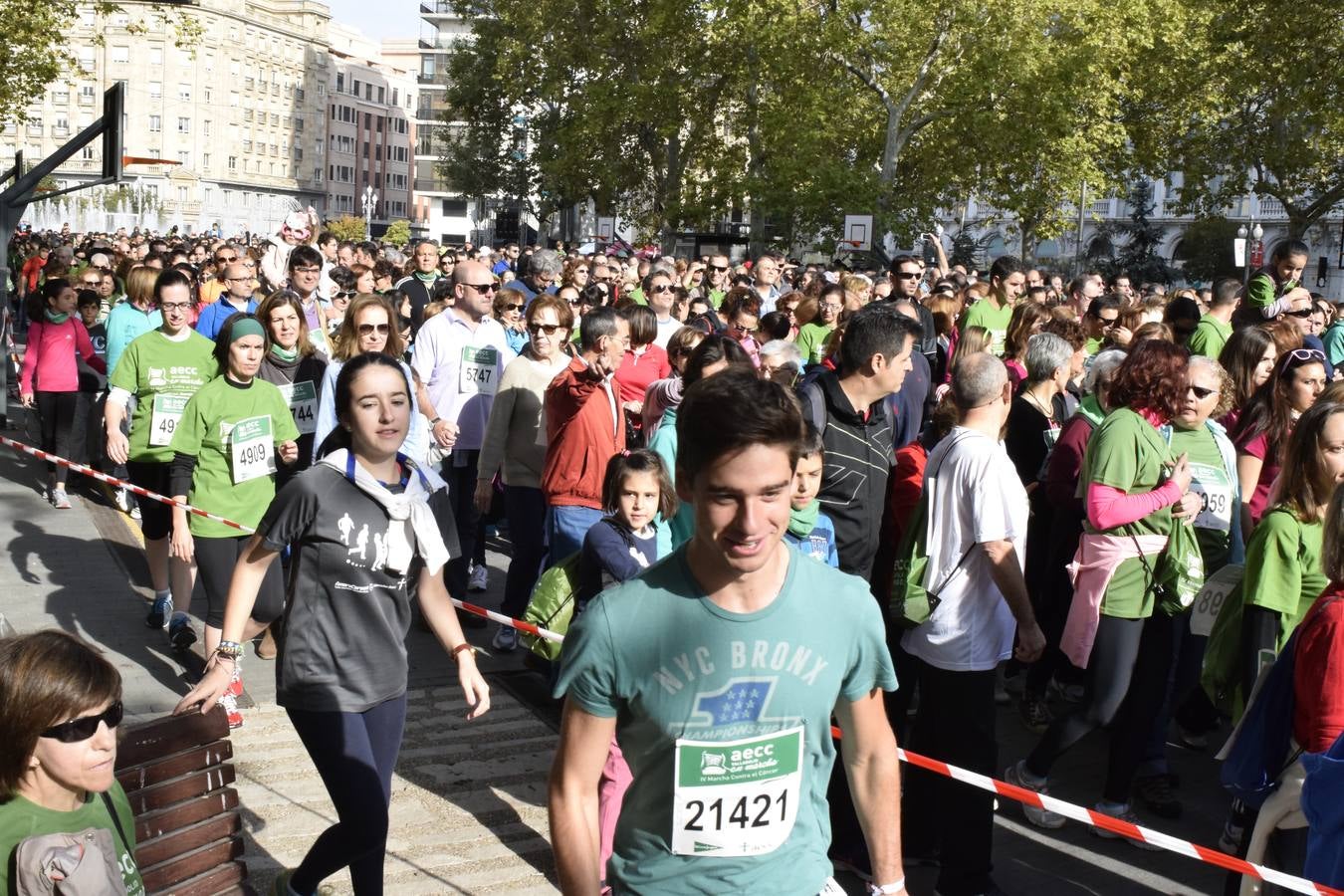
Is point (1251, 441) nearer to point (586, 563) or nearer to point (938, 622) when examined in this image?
point (938, 622)

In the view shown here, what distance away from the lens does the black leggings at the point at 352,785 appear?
4.20 meters

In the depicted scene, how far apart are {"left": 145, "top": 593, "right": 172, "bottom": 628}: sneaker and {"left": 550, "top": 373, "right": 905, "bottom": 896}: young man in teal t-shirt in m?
6.06

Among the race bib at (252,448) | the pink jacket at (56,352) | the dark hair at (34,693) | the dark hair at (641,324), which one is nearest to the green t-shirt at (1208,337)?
the dark hair at (641,324)

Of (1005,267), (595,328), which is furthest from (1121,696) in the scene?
(1005,267)

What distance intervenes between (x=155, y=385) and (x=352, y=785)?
4371 mm

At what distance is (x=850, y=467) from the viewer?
5430 millimetres

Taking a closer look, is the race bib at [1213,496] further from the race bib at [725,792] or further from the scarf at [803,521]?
the race bib at [725,792]

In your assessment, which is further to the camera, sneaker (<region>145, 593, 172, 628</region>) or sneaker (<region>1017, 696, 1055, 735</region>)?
sneaker (<region>145, 593, 172, 628</region>)

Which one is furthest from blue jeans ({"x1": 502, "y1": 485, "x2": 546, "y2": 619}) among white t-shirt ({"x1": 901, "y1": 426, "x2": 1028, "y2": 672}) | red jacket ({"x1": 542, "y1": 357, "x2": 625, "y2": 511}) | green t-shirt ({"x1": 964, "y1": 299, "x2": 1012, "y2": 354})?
green t-shirt ({"x1": 964, "y1": 299, "x2": 1012, "y2": 354})

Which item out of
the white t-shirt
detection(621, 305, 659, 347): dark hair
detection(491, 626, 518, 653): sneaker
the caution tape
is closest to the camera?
the caution tape

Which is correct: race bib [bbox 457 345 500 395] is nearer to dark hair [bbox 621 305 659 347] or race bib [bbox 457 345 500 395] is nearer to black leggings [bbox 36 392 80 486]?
dark hair [bbox 621 305 659 347]

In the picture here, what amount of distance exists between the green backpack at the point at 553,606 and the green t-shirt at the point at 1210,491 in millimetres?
2306

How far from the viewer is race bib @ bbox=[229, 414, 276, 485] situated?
701cm

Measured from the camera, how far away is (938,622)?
4.91m
